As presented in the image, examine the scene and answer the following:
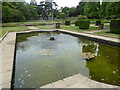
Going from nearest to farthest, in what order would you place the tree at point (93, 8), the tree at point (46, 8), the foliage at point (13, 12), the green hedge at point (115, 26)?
the green hedge at point (115, 26) < the tree at point (93, 8) < the foliage at point (13, 12) < the tree at point (46, 8)

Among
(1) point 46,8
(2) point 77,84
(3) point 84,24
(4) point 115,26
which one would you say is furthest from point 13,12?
(2) point 77,84

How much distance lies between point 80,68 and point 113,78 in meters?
1.10

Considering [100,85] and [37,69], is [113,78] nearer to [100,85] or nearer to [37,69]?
[100,85]

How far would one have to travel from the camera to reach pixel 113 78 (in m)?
3.14

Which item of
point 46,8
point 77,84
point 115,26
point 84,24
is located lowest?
point 77,84

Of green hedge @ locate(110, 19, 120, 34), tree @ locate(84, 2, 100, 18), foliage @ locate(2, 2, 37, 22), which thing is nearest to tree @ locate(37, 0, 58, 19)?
foliage @ locate(2, 2, 37, 22)

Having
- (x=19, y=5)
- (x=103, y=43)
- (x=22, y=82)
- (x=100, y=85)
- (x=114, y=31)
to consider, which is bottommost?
(x=22, y=82)

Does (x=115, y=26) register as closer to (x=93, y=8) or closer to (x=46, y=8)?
(x=93, y=8)

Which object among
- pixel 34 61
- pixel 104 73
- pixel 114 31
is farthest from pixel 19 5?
pixel 104 73

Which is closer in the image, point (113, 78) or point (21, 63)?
point (113, 78)

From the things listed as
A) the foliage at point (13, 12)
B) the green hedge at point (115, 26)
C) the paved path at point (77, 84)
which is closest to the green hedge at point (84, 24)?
the green hedge at point (115, 26)

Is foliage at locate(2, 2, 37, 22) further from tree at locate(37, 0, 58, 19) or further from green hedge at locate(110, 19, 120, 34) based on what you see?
green hedge at locate(110, 19, 120, 34)

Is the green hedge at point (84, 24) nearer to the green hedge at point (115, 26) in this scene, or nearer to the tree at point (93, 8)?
the tree at point (93, 8)

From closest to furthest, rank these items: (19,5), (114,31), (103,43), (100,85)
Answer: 1. (100,85)
2. (103,43)
3. (114,31)
4. (19,5)
